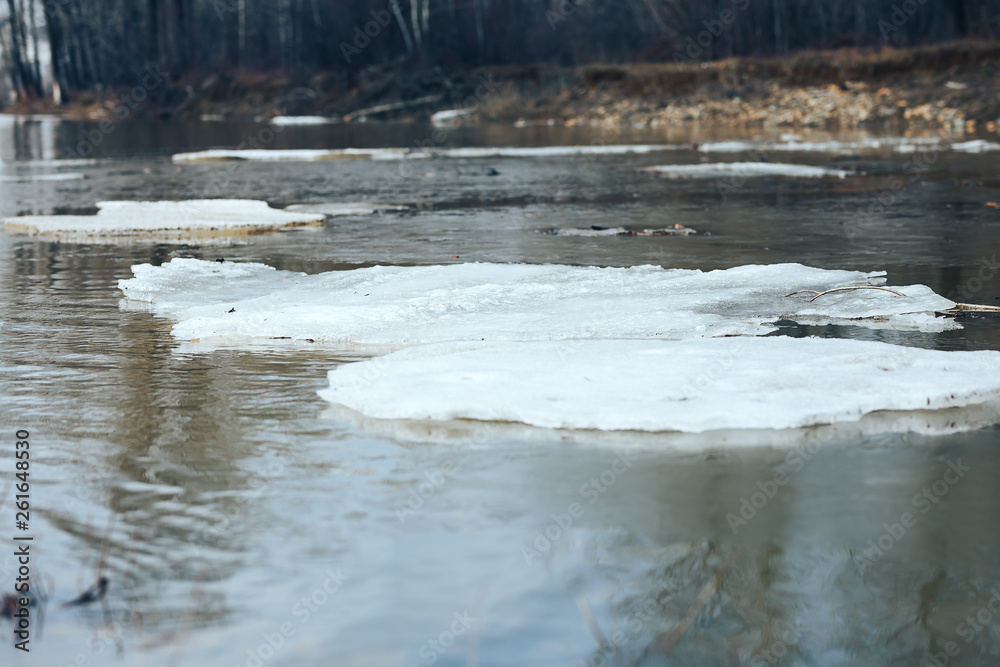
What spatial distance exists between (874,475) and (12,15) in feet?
209

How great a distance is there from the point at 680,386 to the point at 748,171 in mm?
11012

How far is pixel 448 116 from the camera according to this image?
124 feet

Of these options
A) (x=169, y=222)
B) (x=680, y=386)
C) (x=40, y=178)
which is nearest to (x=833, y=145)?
(x=40, y=178)

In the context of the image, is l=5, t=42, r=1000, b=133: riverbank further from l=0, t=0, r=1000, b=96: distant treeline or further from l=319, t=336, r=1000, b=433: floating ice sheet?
l=319, t=336, r=1000, b=433: floating ice sheet

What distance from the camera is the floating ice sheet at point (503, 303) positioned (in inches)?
219

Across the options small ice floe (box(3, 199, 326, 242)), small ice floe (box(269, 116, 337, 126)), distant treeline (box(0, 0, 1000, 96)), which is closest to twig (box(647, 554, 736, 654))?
small ice floe (box(3, 199, 326, 242))

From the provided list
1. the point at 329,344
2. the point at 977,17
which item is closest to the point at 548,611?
the point at 329,344

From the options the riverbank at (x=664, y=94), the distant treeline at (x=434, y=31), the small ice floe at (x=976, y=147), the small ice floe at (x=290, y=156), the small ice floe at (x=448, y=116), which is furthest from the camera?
the distant treeline at (x=434, y=31)

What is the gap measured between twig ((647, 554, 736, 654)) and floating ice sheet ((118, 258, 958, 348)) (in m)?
2.46

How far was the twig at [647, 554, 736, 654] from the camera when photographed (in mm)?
2623

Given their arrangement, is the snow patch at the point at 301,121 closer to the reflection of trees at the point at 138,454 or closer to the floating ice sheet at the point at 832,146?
the floating ice sheet at the point at 832,146


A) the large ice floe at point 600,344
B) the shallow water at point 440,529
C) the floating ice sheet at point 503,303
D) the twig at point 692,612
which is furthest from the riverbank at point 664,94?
the twig at point 692,612

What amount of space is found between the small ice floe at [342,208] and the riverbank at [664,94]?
16845 millimetres

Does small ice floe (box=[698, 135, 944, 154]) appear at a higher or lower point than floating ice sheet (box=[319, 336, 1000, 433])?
higher
